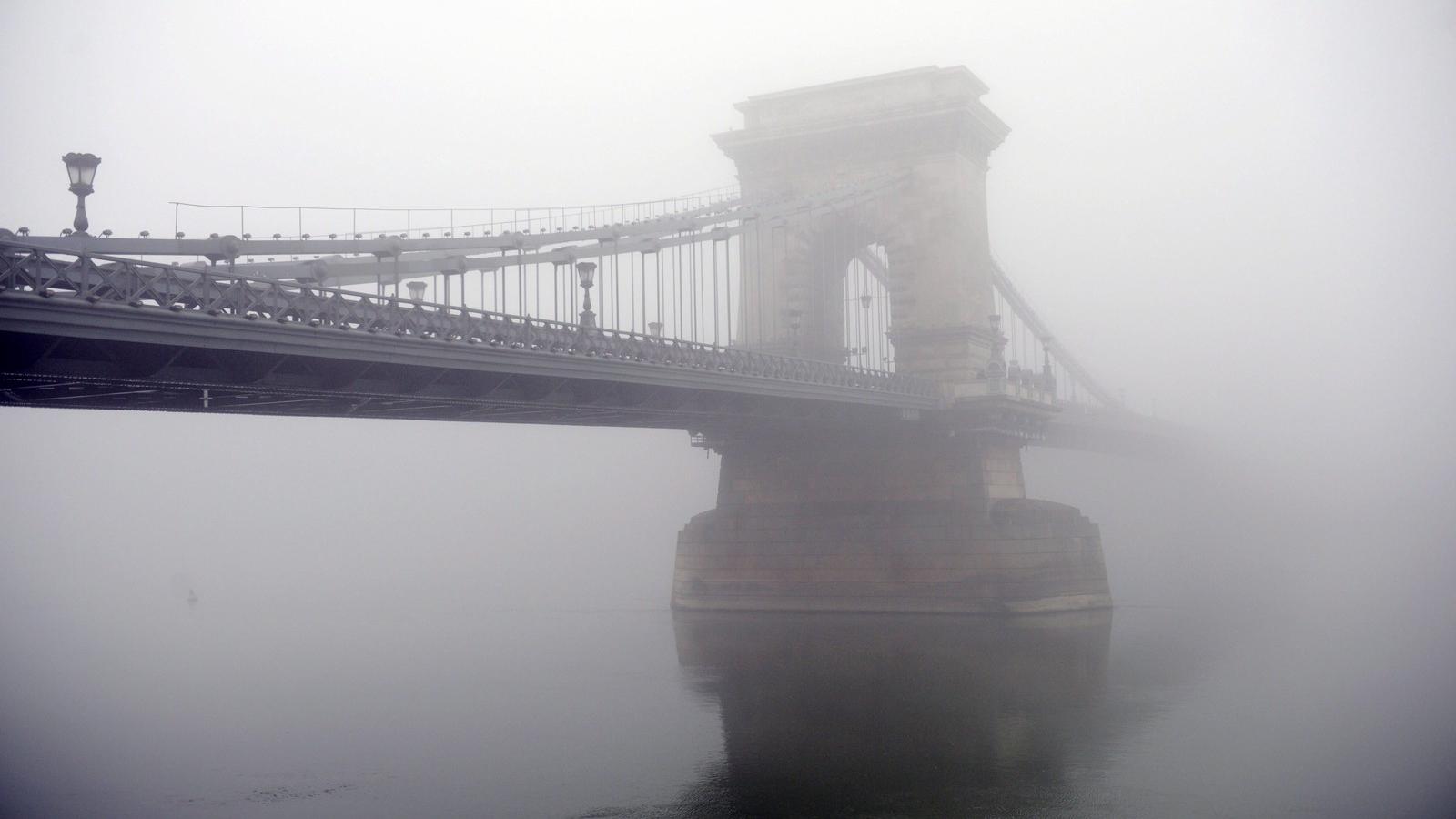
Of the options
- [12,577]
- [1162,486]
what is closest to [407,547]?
[12,577]

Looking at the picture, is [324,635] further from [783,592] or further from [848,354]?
[848,354]

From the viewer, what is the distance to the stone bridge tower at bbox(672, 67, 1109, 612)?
150ft

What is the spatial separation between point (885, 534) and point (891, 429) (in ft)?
11.3

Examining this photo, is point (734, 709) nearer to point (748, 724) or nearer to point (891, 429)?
point (748, 724)

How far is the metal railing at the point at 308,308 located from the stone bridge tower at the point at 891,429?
9880 millimetres

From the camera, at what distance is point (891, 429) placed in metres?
46.9

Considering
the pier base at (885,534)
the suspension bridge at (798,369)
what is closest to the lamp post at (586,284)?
the suspension bridge at (798,369)

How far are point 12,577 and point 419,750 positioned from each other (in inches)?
2812

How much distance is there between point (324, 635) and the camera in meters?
47.8

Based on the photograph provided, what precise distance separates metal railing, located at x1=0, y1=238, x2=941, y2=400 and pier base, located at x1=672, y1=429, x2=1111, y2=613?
10.5m

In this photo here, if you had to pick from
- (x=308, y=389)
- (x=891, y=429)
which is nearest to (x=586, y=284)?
(x=308, y=389)

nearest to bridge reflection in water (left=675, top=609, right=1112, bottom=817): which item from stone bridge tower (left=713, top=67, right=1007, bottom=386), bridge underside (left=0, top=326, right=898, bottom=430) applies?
bridge underside (left=0, top=326, right=898, bottom=430)

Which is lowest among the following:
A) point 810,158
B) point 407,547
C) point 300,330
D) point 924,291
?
point 407,547

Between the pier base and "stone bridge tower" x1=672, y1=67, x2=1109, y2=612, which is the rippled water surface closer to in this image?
the pier base
